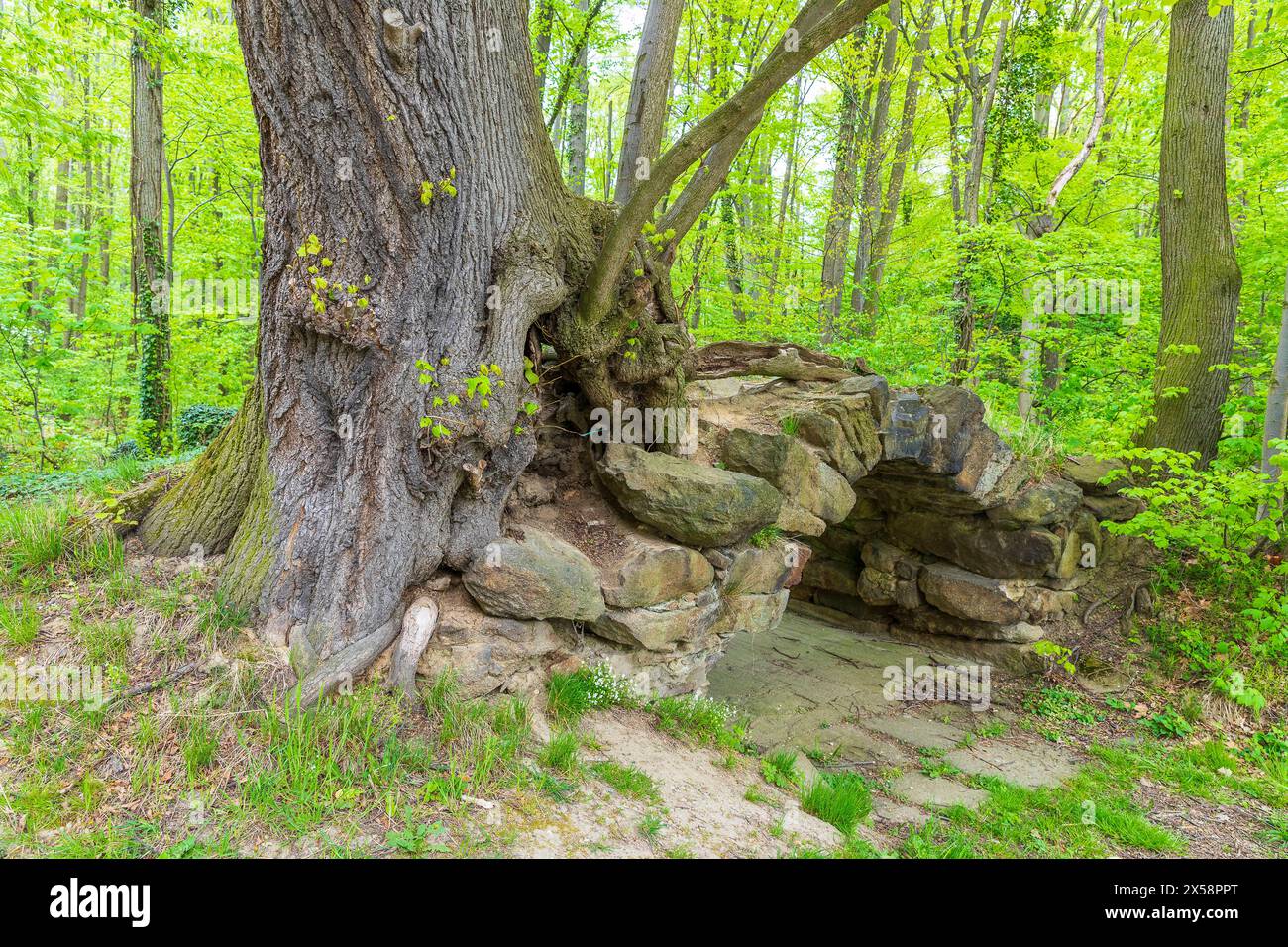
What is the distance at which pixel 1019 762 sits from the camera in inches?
229

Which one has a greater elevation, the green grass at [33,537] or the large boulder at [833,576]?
the green grass at [33,537]

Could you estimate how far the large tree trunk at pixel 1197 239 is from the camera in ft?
23.1

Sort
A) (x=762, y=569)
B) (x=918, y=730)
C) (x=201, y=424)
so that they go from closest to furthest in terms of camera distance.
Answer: (x=762, y=569) < (x=918, y=730) < (x=201, y=424)

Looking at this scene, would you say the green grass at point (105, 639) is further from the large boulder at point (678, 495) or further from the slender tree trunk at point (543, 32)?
the slender tree trunk at point (543, 32)

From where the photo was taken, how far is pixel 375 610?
3.49 metres

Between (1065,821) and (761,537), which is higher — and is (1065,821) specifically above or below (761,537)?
below

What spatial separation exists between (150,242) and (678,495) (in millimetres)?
7683

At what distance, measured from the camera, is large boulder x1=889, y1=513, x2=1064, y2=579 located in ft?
24.2

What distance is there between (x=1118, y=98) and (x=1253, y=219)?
151 inches

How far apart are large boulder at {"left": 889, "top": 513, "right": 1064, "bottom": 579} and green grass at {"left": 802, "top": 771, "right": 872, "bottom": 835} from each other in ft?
14.5

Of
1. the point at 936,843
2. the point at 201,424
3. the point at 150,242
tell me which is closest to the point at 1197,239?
the point at 936,843

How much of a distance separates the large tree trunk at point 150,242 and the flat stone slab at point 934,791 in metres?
8.79

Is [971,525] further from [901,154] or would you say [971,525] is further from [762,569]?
[901,154]

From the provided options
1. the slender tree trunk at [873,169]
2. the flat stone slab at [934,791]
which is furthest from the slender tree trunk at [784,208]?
the flat stone slab at [934,791]
